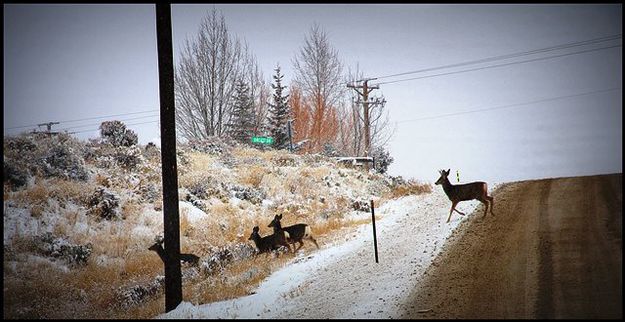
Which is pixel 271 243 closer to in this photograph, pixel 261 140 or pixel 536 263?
pixel 536 263

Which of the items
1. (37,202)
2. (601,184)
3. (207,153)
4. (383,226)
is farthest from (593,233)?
(207,153)

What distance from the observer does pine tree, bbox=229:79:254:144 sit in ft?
97.6

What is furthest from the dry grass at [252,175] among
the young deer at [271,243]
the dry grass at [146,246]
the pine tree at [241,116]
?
the pine tree at [241,116]

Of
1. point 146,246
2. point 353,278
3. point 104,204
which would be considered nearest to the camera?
point 353,278

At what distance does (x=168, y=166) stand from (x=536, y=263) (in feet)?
25.3

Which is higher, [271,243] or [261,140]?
[261,140]

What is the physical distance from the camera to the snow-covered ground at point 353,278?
6.68 m

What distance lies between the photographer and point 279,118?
31.5 metres

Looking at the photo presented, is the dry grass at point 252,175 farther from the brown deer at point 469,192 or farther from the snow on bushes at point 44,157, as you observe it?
the brown deer at point 469,192

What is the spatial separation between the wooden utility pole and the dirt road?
4.78 metres

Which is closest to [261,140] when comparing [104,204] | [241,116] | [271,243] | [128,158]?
[241,116]

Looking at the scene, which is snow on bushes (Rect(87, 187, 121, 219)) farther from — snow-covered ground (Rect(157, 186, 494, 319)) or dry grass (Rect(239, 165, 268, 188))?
snow-covered ground (Rect(157, 186, 494, 319))

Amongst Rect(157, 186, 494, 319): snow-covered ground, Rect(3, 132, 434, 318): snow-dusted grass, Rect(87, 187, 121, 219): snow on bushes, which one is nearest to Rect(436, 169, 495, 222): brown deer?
Rect(157, 186, 494, 319): snow-covered ground

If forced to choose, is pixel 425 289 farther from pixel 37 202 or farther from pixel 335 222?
pixel 37 202
